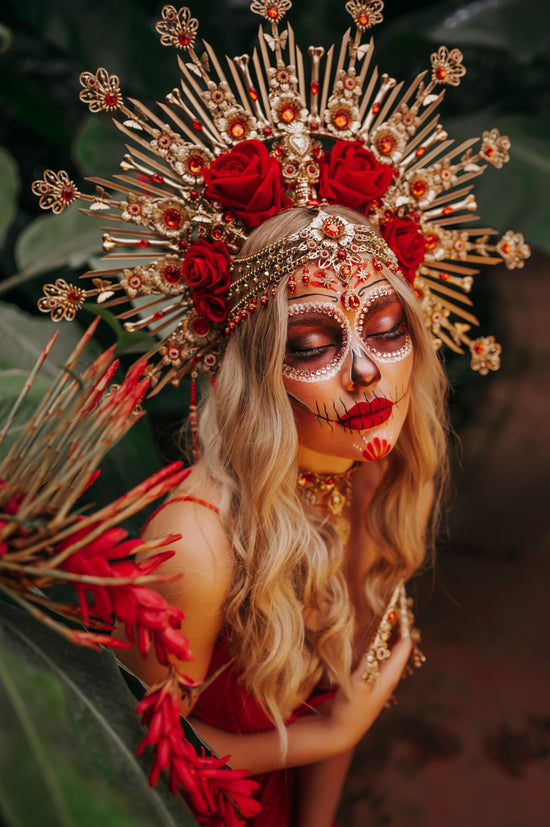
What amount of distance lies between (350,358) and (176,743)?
594 millimetres

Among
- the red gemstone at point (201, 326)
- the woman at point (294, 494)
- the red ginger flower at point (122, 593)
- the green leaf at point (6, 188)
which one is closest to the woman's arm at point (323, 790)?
the woman at point (294, 494)

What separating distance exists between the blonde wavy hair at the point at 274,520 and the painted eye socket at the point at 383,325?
0.15 feet

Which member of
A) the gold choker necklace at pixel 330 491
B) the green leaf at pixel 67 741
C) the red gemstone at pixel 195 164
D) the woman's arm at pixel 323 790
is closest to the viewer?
the green leaf at pixel 67 741

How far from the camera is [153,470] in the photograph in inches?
60.8

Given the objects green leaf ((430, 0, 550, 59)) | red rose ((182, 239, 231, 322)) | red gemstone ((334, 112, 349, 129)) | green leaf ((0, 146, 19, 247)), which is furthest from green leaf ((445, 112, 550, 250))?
green leaf ((0, 146, 19, 247))

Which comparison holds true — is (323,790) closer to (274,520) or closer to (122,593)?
(274,520)

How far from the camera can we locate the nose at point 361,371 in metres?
1.07

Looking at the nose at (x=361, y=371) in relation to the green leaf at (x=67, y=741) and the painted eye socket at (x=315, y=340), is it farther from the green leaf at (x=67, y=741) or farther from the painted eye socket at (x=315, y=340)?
the green leaf at (x=67, y=741)

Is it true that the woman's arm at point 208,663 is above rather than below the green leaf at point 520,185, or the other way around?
below

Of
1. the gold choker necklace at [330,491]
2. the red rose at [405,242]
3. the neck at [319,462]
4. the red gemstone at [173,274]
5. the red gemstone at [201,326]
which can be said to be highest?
the red rose at [405,242]

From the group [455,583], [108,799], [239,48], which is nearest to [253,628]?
[108,799]

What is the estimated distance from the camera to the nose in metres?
1.07

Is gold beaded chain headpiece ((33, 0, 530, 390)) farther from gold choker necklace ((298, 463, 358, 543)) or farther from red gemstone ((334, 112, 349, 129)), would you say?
gold choker necklace ((298, 463, 358, 543))

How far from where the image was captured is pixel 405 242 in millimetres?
1209
